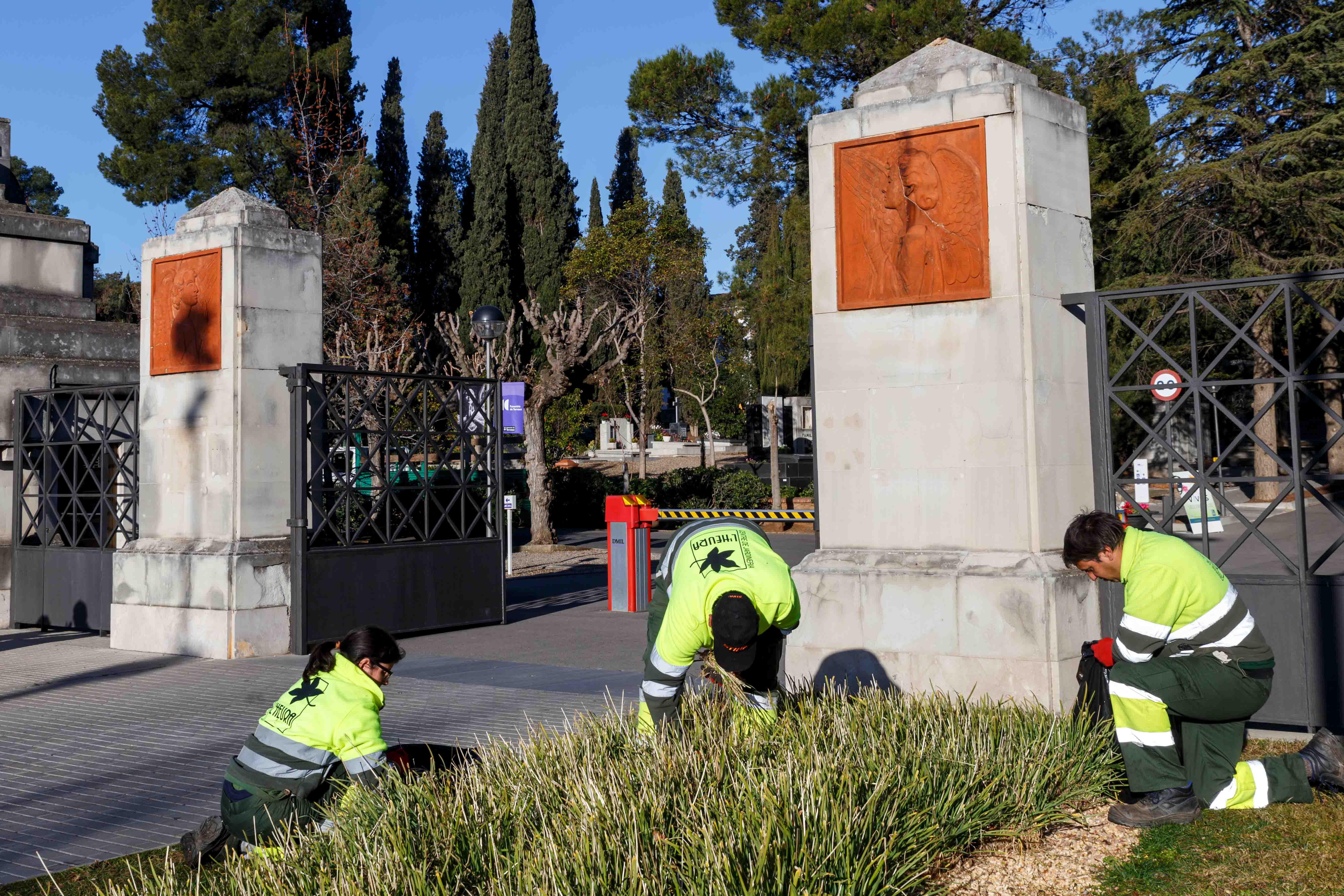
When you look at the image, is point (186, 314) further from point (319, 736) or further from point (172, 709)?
point (319, 736)

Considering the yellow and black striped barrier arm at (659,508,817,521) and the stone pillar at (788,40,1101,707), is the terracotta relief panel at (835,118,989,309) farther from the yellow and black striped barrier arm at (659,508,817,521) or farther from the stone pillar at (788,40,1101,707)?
the yellow and black striped barrier arm at (659,508,817,521)

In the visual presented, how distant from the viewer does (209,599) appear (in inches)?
442

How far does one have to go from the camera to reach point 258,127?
39594mm

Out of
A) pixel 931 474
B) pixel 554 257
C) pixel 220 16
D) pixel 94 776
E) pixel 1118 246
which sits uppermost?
pixel 220 16

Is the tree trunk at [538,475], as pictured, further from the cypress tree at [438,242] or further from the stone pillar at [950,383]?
the cypress tree at [438,242]

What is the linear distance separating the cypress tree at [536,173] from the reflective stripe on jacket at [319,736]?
43.8 metres

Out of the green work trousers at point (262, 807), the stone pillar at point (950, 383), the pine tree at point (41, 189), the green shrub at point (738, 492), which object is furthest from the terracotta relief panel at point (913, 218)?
the pine tree at point (41, 189)

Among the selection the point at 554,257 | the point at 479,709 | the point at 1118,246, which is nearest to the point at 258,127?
the point at 554,257

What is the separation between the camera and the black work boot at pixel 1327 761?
5.25m

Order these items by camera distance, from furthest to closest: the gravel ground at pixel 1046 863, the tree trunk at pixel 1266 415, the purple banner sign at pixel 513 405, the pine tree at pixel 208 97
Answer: the pine tree at pixel 208 97, the tree trunk at pixel 1266 415, the purple banner sign at pixel 513 405, the gravel ground at pixel 1046 863

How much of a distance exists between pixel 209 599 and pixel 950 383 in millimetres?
7446

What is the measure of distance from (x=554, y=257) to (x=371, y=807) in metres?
45.6

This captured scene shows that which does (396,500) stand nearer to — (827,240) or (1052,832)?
(827,240)

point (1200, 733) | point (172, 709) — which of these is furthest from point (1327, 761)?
point (172, 709)
